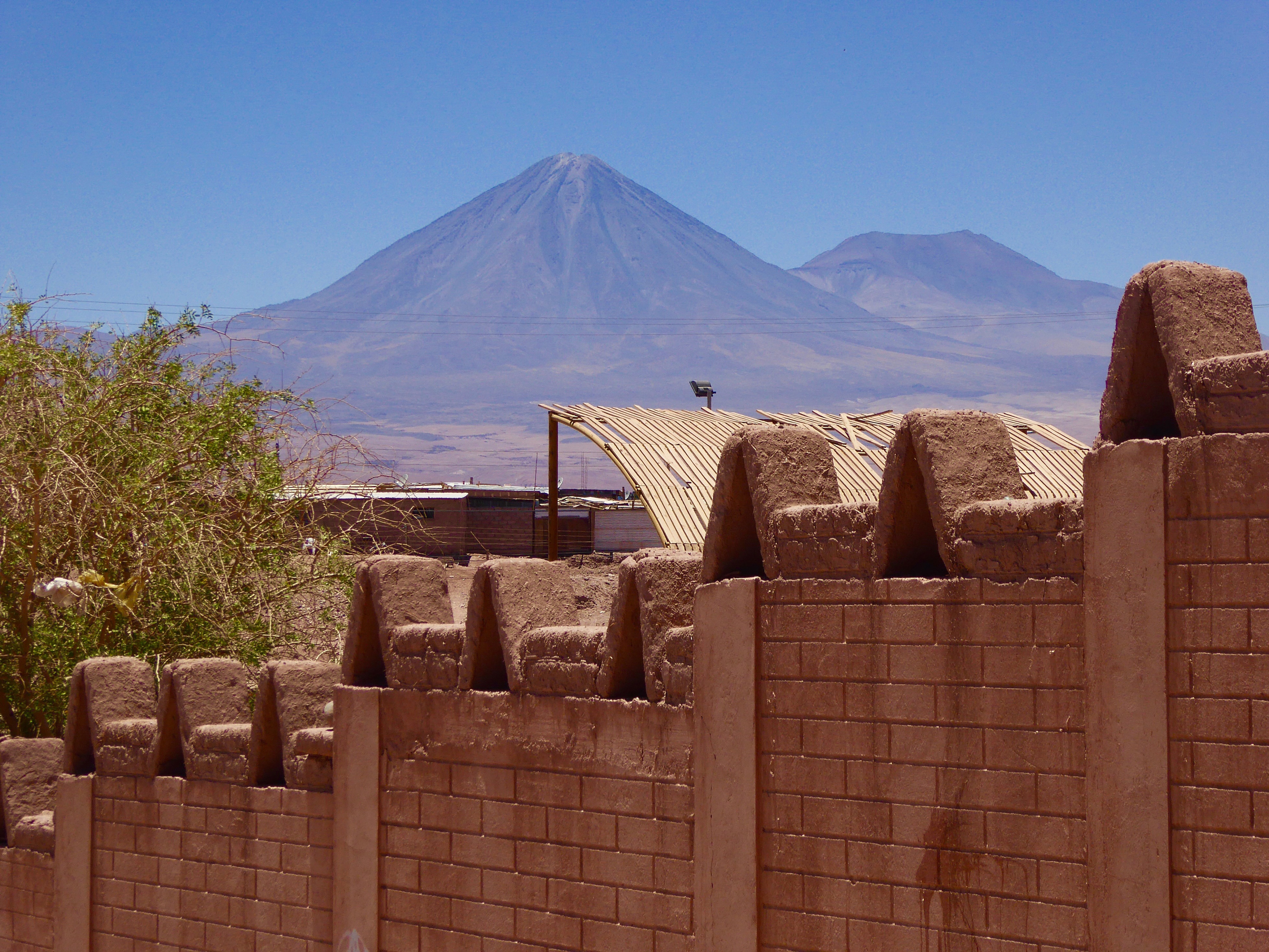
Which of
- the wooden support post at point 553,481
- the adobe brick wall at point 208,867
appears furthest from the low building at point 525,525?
the adobe brick wall at point 208,867

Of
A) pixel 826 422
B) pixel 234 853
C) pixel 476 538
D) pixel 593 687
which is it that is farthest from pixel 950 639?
pixel 476 538

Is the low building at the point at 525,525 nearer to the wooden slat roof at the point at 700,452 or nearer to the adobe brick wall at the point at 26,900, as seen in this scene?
the wooden slat roof at the point at 700,452

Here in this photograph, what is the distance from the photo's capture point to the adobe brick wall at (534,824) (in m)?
5.98

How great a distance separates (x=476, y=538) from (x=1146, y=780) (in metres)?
33.8

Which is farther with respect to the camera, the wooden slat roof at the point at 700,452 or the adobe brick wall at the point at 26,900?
the wooden slat roof at the point at 700,452

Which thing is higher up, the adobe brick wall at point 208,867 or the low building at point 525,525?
the low building at point 525,525

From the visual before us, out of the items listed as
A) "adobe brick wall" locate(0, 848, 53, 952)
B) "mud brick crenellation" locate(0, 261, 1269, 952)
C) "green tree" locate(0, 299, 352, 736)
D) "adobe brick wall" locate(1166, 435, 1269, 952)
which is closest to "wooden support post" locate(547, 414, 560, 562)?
"green tree" locate(0, 299, 352, 736)

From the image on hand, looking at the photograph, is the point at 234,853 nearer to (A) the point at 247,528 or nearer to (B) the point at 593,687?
(B) the point at 593,687

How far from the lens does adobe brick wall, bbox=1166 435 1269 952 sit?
14.3 feet

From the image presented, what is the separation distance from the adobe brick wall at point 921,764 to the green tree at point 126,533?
601 cm

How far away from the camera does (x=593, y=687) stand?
634cm

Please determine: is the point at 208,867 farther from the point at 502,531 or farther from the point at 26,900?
the point at 502,531

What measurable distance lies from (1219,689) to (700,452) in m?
16.6

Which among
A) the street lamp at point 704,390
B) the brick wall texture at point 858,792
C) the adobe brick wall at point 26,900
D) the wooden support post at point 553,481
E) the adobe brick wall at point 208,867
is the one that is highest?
the street lamp at point 704,390
